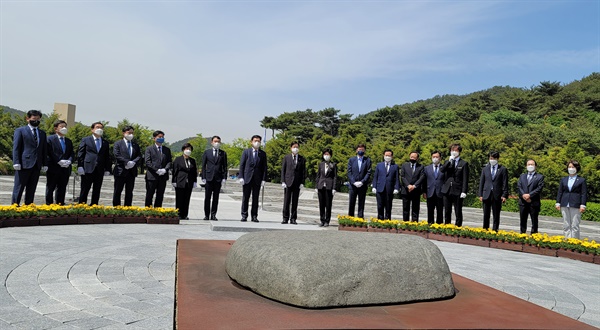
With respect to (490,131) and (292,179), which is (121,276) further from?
(490,131)

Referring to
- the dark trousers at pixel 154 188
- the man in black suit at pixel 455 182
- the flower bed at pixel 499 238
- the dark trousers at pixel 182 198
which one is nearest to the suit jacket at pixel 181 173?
the dark trousers at pixel 182 198

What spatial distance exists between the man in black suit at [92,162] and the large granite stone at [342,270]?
7.49 meters

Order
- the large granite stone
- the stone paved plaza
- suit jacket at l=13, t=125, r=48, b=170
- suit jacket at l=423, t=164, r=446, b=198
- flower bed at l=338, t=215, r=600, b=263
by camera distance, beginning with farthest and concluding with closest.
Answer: suit jacket at l=423, t=164, r=446, b=198 < suit jacket at l=13, t=125, r=48, b=170 < flower bed at l=338, t=215, r=600, b=263 < the stone paved plaza < the large granite stone

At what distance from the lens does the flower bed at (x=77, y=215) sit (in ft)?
24.4

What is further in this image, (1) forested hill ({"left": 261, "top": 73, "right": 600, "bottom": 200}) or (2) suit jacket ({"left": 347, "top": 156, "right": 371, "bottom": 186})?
(1) forested hill ({"left": 261, "top": 73, "right": 600, "bottom": 200})

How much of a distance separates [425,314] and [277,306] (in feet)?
2.54

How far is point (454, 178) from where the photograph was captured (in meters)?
9.73

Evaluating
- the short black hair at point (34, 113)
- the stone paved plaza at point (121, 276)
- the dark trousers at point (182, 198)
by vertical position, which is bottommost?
the stone paved plaza at point (121, 276)

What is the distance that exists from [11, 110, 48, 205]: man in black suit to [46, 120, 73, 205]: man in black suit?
0.46 metres

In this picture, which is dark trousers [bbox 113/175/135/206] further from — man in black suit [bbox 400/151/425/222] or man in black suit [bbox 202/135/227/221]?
man in black suit [bbox 400/151/425/222]

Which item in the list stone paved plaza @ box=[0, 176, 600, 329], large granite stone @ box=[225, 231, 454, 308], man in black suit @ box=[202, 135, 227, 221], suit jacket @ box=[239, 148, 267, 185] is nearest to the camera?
large granite stone @ box=[225, 231, 454, 308]

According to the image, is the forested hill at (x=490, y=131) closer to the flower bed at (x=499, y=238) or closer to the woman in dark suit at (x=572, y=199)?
the woman in dark suit at (x=572, y=199)

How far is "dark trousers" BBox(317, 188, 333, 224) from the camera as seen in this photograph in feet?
33.3

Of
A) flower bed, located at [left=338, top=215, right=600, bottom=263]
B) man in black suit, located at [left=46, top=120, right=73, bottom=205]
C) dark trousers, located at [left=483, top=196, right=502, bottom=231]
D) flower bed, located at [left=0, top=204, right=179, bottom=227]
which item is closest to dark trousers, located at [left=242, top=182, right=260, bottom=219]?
flower bed, located at [left=0, top=204, right=179, bottom=227]
